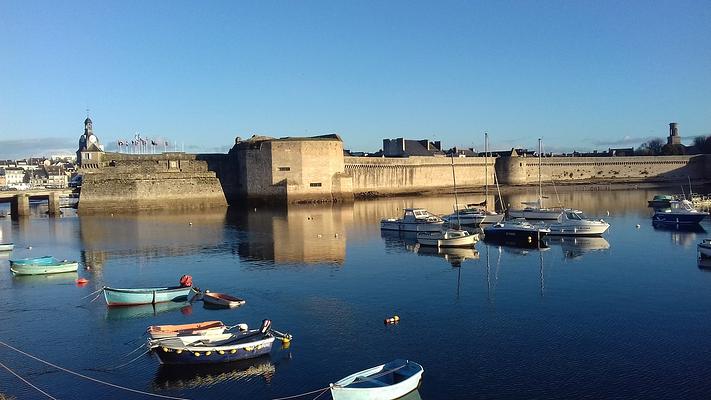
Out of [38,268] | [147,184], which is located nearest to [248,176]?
[147,184]

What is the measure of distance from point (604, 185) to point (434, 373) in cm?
6641

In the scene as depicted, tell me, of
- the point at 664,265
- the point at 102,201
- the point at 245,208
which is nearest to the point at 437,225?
the point at 664,265

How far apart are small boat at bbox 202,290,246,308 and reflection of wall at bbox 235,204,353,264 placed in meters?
5.95

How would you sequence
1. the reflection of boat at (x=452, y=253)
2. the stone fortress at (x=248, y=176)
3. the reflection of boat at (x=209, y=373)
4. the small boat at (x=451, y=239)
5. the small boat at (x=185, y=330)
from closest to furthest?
the reflection of boat at (x=209, y=373) < the small boat at (x=185, y=330) < the reflection of boat at (x=452, y=253) < the small boat at (x=451, y=239) < the stone fortress at (x=248, y=176)

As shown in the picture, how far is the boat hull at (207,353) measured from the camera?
1039 centimetres

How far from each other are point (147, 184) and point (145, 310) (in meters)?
35.0

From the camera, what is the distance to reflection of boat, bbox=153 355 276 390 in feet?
32.2

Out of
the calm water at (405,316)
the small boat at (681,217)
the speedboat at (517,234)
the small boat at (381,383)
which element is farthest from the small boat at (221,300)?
the small boat at (681,217)

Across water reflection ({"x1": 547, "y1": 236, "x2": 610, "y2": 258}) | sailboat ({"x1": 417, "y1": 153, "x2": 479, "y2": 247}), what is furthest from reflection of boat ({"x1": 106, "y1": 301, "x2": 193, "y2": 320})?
water reflection ({"x1": 547, "y1": 236, "x2": 610, "y2": 258})

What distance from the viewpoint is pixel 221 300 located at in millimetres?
14789

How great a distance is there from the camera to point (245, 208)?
154 feet

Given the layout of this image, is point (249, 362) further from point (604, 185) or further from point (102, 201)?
point (604, 185)

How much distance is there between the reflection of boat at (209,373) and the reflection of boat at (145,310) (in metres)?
4.06

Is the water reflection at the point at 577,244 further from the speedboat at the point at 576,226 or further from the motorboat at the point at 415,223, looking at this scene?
the motorboat at the point at 415,223
